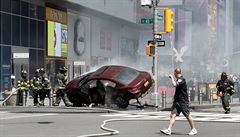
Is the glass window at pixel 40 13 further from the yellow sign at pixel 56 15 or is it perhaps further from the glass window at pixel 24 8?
the glass window at pixel 24 8

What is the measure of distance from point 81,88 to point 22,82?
9.97 ft

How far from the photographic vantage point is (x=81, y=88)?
2117 centimetres

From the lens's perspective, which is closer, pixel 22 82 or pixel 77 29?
pixel 22 82

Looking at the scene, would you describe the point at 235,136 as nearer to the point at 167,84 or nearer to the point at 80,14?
the point at 167,84

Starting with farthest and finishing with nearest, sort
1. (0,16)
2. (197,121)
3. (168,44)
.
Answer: (168,44) → (0,16) → (197,121)

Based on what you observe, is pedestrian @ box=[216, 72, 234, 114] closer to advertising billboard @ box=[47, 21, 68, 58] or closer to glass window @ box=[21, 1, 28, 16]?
glass window @ box=[21, 1, 28, 16]

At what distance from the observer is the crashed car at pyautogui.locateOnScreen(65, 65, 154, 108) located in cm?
2062

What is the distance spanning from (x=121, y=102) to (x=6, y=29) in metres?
15.5

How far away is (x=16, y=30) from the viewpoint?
35.6m

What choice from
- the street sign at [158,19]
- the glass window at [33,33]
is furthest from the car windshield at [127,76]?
the glass window at [33,33]

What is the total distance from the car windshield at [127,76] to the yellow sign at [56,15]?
18930 millimetres

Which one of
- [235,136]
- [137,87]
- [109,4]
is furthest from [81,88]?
[109,4]

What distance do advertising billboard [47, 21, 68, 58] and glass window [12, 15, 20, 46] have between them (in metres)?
3.71

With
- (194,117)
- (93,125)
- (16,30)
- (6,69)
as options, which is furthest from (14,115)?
(16,30)
